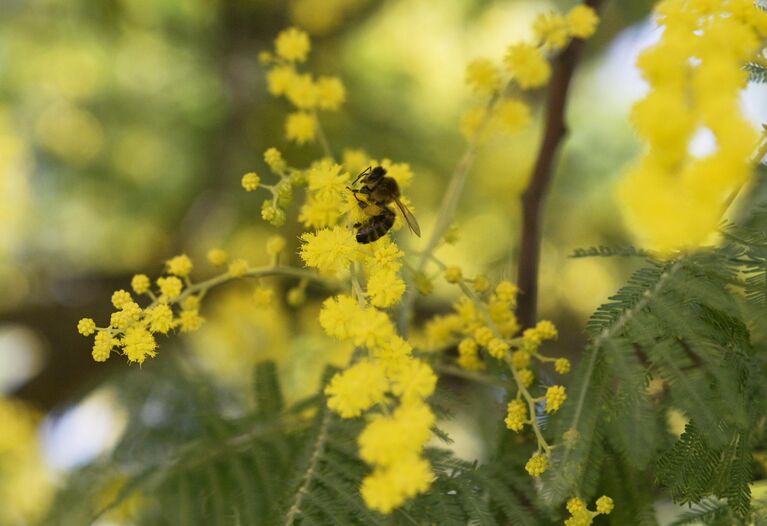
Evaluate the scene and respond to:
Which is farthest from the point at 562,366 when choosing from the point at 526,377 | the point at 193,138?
the point at 193,138

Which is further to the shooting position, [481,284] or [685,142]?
[481,284]

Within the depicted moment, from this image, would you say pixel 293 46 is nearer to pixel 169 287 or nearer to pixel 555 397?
pixel 169 287

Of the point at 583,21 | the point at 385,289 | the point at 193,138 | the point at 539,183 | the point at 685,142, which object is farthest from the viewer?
the point at 193,138

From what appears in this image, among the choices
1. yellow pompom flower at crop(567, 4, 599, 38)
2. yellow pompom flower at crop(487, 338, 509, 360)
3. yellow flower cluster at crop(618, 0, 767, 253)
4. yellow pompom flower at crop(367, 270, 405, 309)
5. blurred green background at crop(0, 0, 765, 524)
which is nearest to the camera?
yellow flower cluster at crop(618, 0, 767, 253)

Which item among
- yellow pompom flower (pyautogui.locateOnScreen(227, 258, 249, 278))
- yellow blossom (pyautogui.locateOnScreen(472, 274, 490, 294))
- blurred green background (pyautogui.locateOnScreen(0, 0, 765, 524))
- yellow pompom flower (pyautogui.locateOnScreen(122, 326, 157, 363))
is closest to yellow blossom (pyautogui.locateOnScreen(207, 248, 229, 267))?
yellow pompom flower (pyautogui.locateOnScreen(227, 258, 249, 278))

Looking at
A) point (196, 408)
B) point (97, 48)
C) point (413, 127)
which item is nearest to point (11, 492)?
point (196, 408)

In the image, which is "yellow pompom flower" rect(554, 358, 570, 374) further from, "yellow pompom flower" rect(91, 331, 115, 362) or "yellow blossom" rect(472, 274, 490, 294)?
"yellow pompom flower" rect(91, 331, 115, 362)
